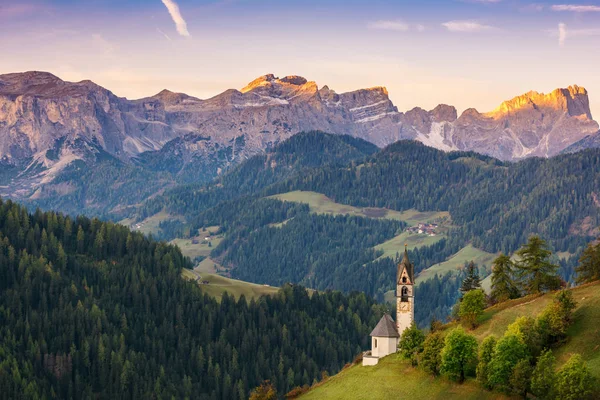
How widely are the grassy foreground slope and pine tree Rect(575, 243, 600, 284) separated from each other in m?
8.55

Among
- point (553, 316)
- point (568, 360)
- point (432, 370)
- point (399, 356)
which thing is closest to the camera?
point (568, 360)

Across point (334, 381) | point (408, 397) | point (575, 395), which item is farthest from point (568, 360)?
point (334, 381)

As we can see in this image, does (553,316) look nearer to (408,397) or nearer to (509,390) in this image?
(509,390)

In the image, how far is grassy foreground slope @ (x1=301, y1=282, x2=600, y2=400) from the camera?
138 m

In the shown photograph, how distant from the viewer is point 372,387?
157 m

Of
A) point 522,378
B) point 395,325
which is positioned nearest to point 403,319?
point 395,325

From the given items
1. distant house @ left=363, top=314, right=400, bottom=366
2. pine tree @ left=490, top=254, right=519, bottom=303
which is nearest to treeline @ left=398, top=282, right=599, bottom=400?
distant house @ left=363, top=314, right=400, bottom=366

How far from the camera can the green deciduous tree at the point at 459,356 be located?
470 feet

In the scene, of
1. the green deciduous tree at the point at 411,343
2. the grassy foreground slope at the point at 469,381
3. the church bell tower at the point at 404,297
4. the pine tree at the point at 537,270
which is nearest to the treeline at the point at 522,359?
the grassy foreground slope at the point at 469,381

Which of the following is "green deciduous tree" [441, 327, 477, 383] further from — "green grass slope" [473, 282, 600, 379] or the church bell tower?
the church bell tower

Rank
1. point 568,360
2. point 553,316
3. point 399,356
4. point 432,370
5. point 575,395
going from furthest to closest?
1. point 399,356
2. point 432,370
3. point 553,316
4. point 568,360
5. point 575,395

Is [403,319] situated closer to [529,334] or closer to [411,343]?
[411,343]

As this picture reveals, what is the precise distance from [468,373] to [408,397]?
398 inches

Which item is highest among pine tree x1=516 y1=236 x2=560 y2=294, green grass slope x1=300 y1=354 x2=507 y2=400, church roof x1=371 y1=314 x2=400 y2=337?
pine tree x1=516 y1=236 x2=560 y2=294
